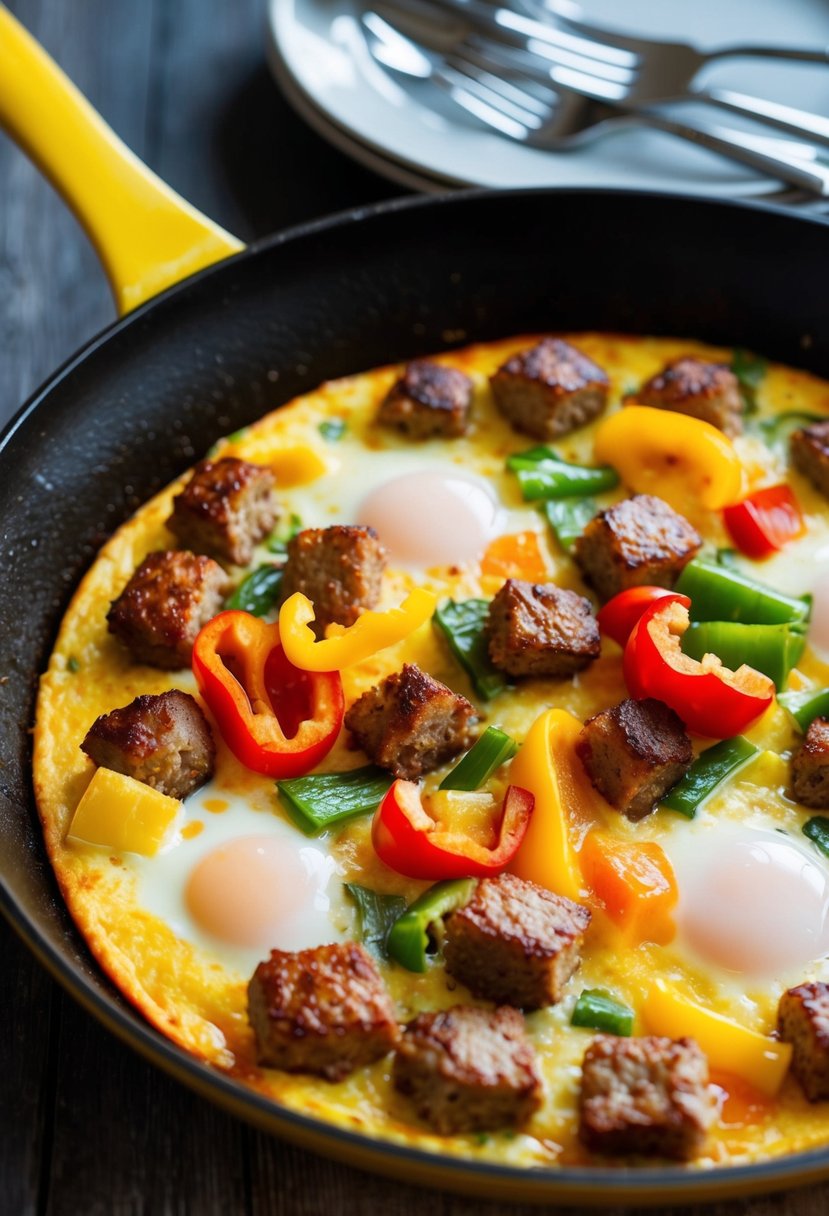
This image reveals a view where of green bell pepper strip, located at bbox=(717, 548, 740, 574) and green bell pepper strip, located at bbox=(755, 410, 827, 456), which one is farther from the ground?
green bell pepper strip, located at bbox=(755, 410, 827, 456)

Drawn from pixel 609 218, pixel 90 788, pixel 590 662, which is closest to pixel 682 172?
pixel 609 218

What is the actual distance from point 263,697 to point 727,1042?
192 centimetres

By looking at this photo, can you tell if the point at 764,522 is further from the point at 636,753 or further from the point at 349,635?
the point at 349,635

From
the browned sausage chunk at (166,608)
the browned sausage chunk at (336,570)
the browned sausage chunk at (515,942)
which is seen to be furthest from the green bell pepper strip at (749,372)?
the browned sausage chunk at (515,942)

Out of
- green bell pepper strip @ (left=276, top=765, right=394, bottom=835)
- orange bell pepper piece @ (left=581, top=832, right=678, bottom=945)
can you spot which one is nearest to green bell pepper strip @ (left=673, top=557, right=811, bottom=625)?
orange bell pepper piece @ (left=581, top=832, right=678, bottom=945)

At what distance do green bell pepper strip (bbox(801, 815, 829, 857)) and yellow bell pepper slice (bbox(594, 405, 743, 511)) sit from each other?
1.42 meters

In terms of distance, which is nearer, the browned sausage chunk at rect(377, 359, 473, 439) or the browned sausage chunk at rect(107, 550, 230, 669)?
the browned sausage chunk at rect(107, 550, 230, 669)

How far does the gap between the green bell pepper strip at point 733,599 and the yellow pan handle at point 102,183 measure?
2369 millimetres

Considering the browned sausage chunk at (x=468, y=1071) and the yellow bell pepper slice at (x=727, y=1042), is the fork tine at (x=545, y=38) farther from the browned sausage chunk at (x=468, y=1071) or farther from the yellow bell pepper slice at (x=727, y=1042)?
the browned sausage chunk at (x=468, y=1071)

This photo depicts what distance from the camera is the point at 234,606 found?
5188 millimetres

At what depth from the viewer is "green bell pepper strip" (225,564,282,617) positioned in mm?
5191

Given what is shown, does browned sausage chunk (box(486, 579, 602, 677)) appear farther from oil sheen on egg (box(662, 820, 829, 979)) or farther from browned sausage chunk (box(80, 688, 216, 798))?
browned sausage chunk (box(80, 688, 216, 798))

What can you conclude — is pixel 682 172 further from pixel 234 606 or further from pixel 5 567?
pixel 5 567

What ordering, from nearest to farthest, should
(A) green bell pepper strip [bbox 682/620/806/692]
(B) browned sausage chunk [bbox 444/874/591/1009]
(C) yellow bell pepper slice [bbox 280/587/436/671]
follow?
1. (B) browned sausage chunk [bbox 444/874/591/1009]
2. (C) yellow bell pepper slice [bbox 280/587/436/671]
3. (A) green bell pepper strip [bbox 682/620/806/692]
